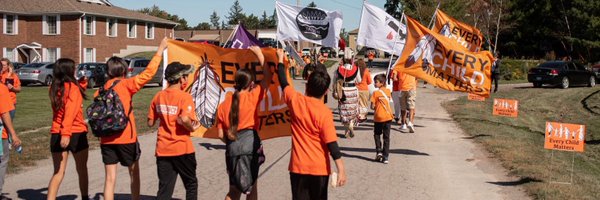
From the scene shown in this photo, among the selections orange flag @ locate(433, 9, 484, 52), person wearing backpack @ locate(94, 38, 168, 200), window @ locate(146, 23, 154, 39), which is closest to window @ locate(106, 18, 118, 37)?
window @ locate(146, 23, 154, 39)

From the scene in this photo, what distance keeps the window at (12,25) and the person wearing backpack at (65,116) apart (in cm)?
4671

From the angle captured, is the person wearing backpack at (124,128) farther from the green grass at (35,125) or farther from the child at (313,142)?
the green grass at (35,125)

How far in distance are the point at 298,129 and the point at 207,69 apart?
2073 mm

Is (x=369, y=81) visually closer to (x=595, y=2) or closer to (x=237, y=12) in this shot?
(x=595, y=2)

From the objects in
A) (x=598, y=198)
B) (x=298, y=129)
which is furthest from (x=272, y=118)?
(x=598, y=198)

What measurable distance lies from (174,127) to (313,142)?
1407 millimetres

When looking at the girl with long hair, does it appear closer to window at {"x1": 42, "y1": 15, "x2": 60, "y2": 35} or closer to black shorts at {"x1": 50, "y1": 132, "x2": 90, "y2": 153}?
black shorts at {"x1": 50, "y1": 132, "x2": 90, "y2": 153}

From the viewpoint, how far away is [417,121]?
1698cm

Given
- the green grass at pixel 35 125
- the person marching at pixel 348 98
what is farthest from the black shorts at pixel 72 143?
the person marching at pixel 348 98

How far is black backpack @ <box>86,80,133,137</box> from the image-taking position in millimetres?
5977

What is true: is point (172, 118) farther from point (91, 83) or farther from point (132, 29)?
point (132, 29)

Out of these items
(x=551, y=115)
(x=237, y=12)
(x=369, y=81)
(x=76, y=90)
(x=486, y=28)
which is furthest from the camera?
(x=237, y=12)

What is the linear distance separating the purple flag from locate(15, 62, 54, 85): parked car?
2623 centimetres

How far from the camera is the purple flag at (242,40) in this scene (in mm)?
8359
